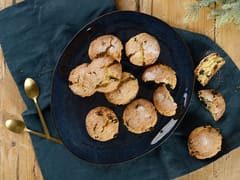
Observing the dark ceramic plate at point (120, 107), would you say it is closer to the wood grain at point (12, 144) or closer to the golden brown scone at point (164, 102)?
the golden brown scone at point (164, 102)

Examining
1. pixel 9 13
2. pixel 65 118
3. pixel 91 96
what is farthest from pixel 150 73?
pixel 9 13

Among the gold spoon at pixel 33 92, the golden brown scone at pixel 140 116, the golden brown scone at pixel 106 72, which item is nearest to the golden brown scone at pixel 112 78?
the golden brown scone at pixel 106 72

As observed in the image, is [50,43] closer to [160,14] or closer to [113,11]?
[113,11]

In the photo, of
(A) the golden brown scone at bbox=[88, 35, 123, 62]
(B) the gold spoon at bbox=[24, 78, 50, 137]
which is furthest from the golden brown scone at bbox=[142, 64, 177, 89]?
(B) the gold spoon at bbox=[24, 78, 50, 137]

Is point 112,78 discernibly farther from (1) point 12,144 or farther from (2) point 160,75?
(1) point 12,144

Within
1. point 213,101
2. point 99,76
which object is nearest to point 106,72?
point 99,76

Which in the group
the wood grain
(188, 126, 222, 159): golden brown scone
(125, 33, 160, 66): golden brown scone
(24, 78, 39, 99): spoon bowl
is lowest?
(188, 126, 222, 159): golden brown scone

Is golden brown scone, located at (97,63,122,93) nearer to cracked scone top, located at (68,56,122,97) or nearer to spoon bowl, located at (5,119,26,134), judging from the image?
cracked scone top, located at (68,56,122,97)
